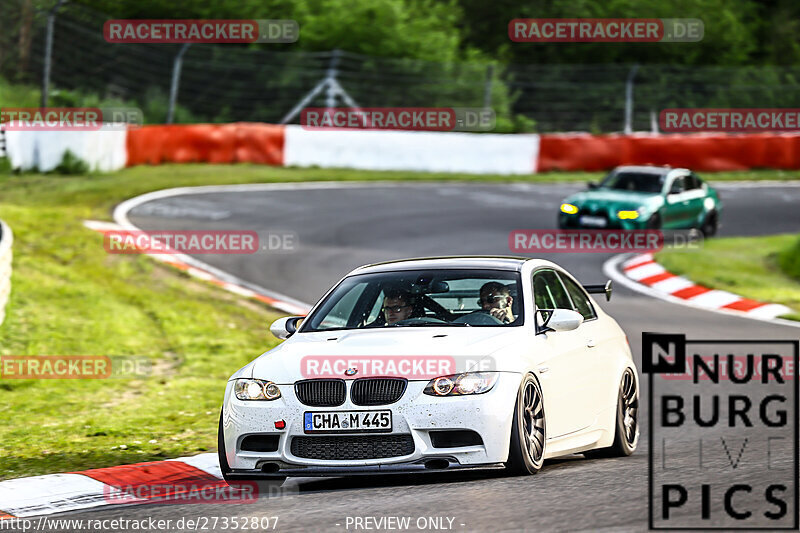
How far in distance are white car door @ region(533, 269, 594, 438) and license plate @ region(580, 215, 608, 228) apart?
13.2 metres

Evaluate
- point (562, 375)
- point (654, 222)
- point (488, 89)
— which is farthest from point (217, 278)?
point (488, 89)

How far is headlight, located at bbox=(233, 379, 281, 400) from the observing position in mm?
7344

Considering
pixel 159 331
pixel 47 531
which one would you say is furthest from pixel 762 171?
pixel 47 531

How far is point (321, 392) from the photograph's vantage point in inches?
285

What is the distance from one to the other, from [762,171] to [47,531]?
98.6 feet

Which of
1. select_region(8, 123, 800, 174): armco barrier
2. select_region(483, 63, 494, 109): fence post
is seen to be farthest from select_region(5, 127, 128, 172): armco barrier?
select_region(483, 63, 494, 109): fence post

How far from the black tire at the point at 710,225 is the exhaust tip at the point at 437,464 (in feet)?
55.9

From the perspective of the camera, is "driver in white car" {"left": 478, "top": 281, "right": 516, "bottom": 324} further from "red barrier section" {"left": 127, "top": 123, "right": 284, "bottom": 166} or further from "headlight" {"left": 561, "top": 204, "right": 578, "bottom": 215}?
"red barrier section" {"left": 127, "top": 123, "right": 284, "bottom": 166}

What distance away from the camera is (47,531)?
648 cm

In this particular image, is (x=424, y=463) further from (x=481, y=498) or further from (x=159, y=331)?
(x=159, y=331)

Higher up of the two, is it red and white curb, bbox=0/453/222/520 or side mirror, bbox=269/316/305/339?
side mirror, bbox=269/316/305/339

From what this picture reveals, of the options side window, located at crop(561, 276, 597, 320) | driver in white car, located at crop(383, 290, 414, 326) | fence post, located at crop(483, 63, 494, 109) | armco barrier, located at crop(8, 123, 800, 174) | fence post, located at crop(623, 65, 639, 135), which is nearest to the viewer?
driver in white car, located at crop(383, 290, 414, 326)

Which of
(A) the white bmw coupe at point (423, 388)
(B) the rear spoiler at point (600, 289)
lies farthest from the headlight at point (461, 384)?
(B) the rear spoiler at point (600, 289)

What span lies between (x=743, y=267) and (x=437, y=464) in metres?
14.2
